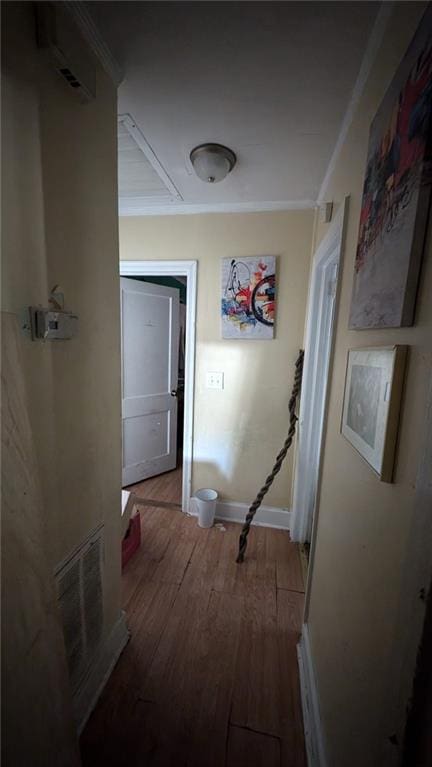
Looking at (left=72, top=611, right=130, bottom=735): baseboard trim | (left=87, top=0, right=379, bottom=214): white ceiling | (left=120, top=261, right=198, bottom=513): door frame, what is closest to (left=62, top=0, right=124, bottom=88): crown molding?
(left=87, top=0, right=379, bottom=214): white ceiling

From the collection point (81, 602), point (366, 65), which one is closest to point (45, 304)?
point (81, 602)

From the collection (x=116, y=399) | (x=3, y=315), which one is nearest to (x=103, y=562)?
(x=116, y=399)

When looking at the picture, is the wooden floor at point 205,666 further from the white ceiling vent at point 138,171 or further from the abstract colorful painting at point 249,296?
the white ceiling vent at point 138,171

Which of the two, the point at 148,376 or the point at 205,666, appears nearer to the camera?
the point at 205,666

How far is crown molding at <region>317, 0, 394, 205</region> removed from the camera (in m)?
0.76

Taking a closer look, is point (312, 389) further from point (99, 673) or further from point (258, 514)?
point (99, 673)

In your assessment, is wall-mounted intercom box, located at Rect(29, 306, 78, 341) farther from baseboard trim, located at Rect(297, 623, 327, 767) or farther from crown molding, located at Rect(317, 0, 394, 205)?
baseboard trim, located at Rect(297, 623, 327, 767)

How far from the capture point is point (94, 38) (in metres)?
0.88

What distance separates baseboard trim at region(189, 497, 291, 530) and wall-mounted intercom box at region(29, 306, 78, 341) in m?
1.87

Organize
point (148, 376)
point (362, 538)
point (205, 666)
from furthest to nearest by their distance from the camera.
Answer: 1. point (148, 376)
2. point (205, 666)
3. point (362, 538)

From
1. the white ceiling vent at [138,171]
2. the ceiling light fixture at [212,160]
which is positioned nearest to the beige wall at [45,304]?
the white ceiling vent at [138,171]

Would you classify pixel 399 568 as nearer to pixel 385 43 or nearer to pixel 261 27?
pixel 385 43

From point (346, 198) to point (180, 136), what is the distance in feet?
2.69

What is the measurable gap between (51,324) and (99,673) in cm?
137
